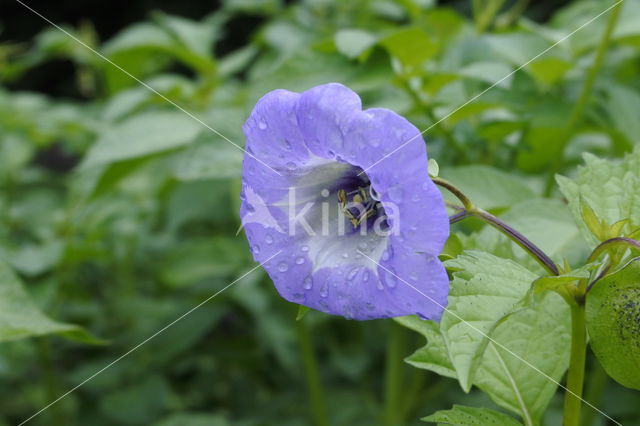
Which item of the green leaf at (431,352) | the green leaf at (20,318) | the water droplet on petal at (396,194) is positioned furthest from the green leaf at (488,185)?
the green leaf at (20,318)

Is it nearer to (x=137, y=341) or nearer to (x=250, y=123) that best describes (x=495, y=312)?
(x=250, y=123)

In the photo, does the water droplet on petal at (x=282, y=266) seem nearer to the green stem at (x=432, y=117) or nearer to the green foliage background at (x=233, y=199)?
the green foliage background at (x=233, y=199)

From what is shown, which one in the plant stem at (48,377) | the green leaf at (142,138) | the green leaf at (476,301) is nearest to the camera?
the green leaf at (476,301)

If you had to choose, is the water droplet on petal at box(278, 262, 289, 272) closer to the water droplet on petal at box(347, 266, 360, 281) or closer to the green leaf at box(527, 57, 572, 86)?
the water droplet on petal at box(347, 266, 360, 281)

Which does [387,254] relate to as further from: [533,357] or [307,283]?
[533,357]

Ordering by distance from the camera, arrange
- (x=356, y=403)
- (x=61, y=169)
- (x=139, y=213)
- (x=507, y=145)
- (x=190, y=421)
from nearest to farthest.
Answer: (x=507, y=145)
(x=190, y=421)
(x=356, y=403)
(x=139, y=213)
(x=61, y=169)

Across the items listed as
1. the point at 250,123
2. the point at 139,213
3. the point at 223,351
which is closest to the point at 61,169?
the point at 139,213

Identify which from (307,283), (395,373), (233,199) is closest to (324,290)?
(307,283)

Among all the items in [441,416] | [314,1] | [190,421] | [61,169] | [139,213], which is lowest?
[61,169]
